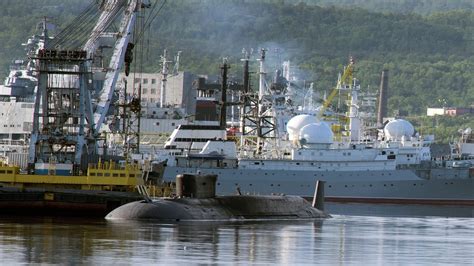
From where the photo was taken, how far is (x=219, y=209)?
6838 centimetres

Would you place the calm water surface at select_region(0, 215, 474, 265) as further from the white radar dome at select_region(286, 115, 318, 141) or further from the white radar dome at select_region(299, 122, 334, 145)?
the white radar dome at select_region(286, 115, 318, 141)

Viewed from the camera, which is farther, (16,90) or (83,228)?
(16,90)

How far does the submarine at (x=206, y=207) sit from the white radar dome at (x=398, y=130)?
32.5 m

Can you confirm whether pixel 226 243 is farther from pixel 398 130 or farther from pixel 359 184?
pixel 398 130

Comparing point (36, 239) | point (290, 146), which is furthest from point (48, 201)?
point (290, 146)

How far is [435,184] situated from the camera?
10669cm

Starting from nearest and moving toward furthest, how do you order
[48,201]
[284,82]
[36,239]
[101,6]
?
[36,239], [48,201], [101,6], [284,82]

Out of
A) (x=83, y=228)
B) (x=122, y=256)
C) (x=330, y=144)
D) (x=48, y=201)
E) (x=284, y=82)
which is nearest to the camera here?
(x=122, y=256)

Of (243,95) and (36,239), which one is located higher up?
(243,95)

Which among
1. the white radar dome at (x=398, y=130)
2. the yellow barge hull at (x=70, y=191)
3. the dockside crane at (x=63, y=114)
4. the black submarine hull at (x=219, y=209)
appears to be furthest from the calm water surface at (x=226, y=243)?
the white radar dome at (x=398, y=130)

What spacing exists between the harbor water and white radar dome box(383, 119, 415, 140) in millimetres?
38684

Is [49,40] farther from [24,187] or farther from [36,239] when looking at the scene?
[36,239]

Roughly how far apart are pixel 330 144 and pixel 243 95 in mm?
7220

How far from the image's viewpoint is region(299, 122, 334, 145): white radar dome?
339 feet
